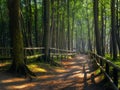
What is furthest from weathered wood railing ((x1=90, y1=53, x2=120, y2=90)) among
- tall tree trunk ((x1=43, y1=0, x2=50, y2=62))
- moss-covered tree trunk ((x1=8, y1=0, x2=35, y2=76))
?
tall tree trunk ((x1=43, y1=0, x2=50, y2=62))

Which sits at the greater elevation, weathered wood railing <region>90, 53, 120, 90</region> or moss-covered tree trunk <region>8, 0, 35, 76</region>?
moss-covered tree trunk <region>8, 0, 35, 76</region>

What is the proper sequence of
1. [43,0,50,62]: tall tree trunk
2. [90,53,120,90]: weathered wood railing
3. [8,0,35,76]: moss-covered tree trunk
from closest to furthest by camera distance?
1. [90,53,120,90]: weathered wood railing
2. [8,0,35,76]: moss-covered tree trunk
3. [43,0,50,62]: tall tree trunk

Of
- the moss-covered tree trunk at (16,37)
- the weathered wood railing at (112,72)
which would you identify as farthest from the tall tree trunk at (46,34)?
the weathered wood railing at (112,72)

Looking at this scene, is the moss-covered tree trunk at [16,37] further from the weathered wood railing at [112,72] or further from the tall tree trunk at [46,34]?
the tall tree trunk at [46,34]

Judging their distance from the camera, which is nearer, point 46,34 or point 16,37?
point 16,37

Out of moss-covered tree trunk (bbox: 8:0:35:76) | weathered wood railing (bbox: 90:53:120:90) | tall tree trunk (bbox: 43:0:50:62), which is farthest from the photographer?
tall tree trunk (bbox: 43:0:50:62)

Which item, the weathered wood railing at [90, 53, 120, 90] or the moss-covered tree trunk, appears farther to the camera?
the moss-covered tree trunk

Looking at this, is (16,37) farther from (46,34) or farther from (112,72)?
(46,34)

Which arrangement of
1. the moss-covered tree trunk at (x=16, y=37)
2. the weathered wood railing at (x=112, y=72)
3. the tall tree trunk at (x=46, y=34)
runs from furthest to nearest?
1. the tall tree trunk at (x=46, y=34)
2. the moss-covered tree trunk at (x=16, y=37)
3. the weathered wood railing at (x=112, y=72)

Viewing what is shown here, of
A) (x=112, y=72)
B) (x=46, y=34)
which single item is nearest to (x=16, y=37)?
(x=112, y=72)

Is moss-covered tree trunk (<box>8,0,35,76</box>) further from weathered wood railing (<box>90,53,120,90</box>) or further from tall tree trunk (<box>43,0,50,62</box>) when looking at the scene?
tall tree trunk (<box>43,0,50,62</box>)

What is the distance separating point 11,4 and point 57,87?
576 cm

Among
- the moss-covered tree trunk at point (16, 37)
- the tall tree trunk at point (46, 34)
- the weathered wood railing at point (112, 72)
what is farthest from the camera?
the tall tree trunk at point (46, 34)

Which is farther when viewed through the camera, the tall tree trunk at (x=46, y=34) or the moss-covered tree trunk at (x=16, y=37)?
the tall tree trunk at (x=46, y=34)
